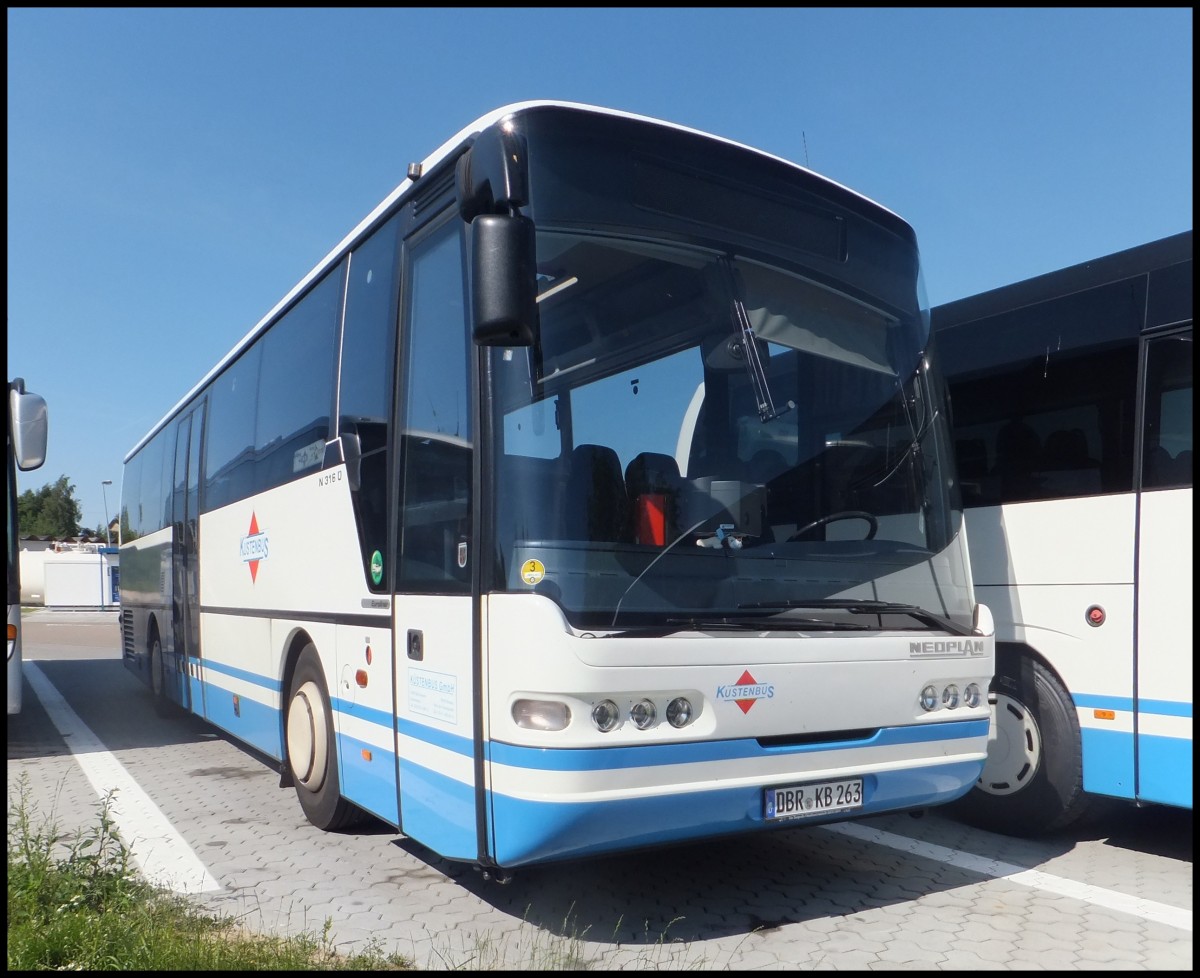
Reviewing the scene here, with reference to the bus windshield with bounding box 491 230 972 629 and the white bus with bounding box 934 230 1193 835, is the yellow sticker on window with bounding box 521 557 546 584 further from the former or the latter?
the white bus with bounding box 934 230 1193 835

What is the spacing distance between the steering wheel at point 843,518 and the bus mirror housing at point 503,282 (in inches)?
58.4

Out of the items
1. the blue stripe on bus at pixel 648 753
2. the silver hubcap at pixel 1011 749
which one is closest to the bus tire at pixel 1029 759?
the silver hubcap at pixel 1011 749

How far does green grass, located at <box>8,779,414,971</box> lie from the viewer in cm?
409

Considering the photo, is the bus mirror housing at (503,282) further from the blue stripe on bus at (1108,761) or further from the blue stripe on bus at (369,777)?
the blue stripe on bus at (1108,761)

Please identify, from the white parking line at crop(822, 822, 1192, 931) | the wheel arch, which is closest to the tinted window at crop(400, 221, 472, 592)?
the white parking line at crop(822, 822, 1192, 931)

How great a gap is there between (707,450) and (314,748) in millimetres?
3228

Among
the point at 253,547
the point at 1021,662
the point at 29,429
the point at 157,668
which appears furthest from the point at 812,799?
the point at 157,668

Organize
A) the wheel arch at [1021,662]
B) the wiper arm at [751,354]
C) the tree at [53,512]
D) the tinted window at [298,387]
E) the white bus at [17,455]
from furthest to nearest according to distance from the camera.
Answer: the tree at [53,512] < the white bus at [17,455] < the tinted window at [298,387] < the wheel arch at [1021,662] < the wiper arm at [751,354]

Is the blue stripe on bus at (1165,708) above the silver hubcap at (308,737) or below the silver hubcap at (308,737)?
above

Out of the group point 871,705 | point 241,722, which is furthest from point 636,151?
point 241,722

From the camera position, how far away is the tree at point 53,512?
309 ft

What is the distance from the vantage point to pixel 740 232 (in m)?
5.08

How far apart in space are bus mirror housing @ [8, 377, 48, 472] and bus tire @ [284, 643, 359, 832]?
3.66 metres

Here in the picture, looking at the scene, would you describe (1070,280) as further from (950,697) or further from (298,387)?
(298,387)
